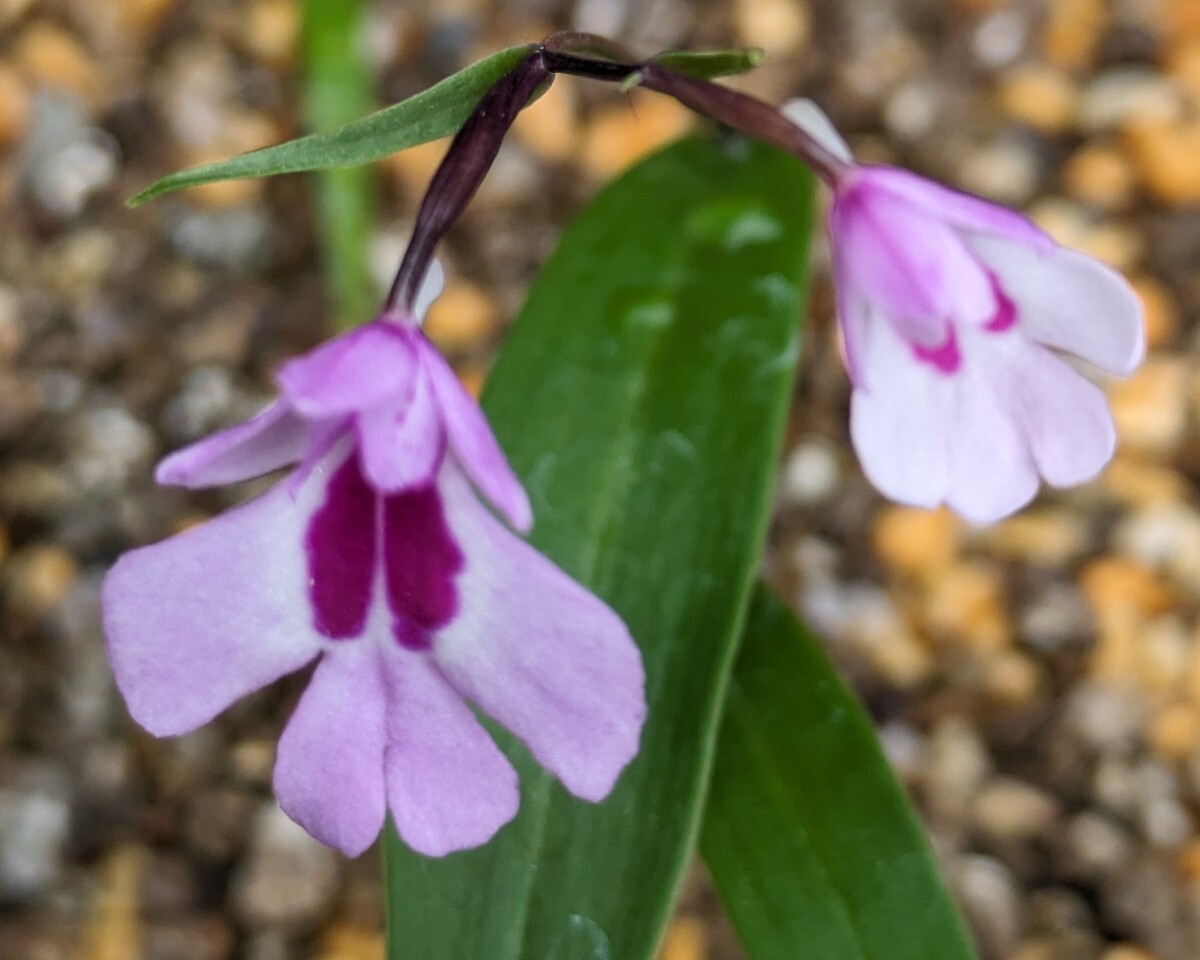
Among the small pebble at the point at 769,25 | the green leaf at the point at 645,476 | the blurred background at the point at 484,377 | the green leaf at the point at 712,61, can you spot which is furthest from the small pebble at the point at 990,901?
the small pebble at the point at 769,25

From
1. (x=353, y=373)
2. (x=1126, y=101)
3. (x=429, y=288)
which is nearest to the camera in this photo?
(x=353, y=373)

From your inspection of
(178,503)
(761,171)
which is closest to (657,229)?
(761,171)

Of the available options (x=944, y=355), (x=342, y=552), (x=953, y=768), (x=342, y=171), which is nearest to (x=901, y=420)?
(x=944, y=355)

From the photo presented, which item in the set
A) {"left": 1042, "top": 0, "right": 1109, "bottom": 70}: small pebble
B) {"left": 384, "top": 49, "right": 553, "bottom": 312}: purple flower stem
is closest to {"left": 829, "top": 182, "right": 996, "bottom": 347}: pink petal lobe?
{"left": 384, "top": 49, "right": 553, "bottom": 312}: purple flower stem

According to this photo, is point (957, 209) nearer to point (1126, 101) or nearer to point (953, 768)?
point (953, 768)

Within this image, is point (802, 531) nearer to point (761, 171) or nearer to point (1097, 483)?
point (1097, 483)
